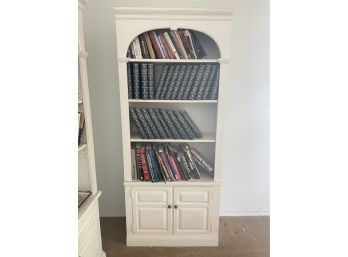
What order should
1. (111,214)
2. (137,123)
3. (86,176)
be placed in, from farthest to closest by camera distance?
1. (111,214)
2. (137,123)
3. (86,176)

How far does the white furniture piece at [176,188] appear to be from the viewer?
1.72 metres

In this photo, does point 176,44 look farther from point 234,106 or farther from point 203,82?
point 234,106

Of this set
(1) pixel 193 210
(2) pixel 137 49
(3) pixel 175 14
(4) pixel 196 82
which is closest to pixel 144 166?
(1) pixel 193 210

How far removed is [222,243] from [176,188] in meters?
0.68

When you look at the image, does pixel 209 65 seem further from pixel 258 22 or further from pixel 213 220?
pixel 213 220

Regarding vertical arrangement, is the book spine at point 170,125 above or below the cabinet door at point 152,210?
above

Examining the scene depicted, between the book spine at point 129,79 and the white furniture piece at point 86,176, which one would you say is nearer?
the white furniture piece at point 86,176

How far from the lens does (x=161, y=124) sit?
6.37 ft

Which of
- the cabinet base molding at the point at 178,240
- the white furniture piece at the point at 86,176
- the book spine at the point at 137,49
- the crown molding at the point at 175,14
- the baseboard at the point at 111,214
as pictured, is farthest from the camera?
the baseboard at the point at 111,214

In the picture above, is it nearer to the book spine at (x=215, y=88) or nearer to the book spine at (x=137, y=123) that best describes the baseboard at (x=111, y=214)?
the book spine at (x=137, y=123)

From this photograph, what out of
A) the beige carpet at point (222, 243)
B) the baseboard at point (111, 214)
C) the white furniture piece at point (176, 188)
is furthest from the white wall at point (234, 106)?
the white furniture piece at point (176, 188)

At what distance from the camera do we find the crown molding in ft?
5.48
